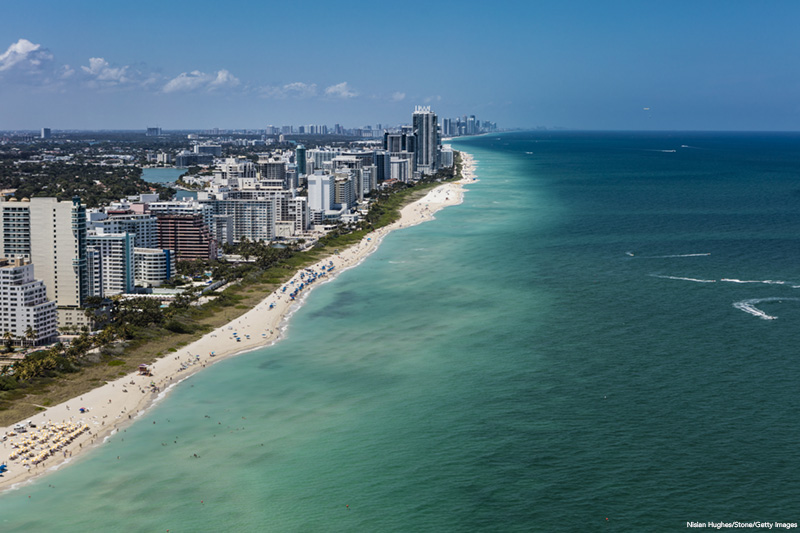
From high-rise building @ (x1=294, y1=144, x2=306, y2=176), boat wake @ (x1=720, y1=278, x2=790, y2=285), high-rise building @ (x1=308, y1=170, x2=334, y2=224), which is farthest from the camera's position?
high-rise building @ (x1=294, y1=144, x2=306, y2=176)

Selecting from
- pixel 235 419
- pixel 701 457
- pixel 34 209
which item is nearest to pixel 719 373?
pixel 701 457

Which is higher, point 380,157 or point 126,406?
point 380,157

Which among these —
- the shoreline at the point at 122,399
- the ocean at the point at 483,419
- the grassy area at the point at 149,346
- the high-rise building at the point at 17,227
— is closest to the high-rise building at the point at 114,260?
the high-rise building at the point at 17,227

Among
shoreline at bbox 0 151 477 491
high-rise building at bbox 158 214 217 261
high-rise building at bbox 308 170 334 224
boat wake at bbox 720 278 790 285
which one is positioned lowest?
shoreline at bbox 0 151 477 491

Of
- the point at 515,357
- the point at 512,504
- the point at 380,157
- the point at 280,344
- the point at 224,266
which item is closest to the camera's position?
the point at 512,504

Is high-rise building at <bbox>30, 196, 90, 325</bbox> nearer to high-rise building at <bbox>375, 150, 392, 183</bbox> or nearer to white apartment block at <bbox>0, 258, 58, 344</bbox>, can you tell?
white apartment block at <bbox>0, 258, 58, 344</bbox>

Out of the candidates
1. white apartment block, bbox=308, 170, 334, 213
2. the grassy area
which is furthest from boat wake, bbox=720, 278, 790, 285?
white apartment block, bbox=308, 170, 334, 213

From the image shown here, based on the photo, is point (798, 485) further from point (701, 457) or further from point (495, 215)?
point (495, 215)
